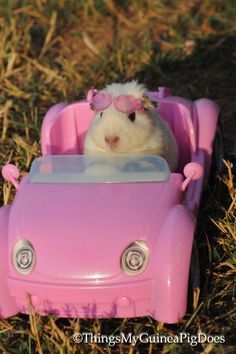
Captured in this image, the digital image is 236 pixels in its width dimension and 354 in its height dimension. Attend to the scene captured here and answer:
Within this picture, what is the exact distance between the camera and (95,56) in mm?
4949

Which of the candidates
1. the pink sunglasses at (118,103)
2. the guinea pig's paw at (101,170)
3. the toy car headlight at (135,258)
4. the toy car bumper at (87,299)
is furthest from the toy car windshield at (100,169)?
the toy car bumper at (87,299)

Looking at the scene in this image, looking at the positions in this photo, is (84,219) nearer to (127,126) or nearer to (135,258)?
(135,258)

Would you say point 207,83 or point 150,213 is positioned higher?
point 150,213

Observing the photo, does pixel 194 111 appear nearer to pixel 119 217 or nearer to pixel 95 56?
pixel 119 217

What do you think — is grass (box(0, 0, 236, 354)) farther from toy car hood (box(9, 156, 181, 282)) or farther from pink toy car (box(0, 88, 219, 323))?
toy car hood (box(9, 156, 181, 282))

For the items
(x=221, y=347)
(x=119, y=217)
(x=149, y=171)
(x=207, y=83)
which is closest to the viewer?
(x=221, y=347)

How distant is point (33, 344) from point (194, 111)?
1.39 metres

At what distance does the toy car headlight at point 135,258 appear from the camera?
2.55 metres

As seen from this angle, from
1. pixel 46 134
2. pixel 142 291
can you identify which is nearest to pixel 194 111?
pixel 46 134

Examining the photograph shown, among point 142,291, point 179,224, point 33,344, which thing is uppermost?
point 179,224

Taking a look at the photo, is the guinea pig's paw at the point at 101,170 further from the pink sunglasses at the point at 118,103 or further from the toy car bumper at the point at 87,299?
the toy car bumper at the point at 87,299

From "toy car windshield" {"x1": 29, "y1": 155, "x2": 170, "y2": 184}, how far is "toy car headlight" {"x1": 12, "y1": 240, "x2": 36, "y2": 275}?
1.04 feet

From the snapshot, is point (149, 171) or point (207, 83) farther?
point (207, 83)

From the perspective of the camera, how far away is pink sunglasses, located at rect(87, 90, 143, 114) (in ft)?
10.1
